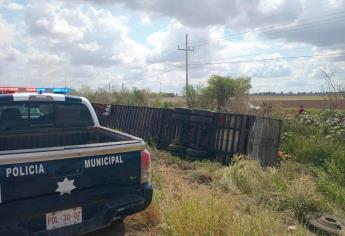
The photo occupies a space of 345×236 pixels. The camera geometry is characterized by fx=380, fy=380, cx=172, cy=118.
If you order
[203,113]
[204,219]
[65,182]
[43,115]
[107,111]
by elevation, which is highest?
[43,115]

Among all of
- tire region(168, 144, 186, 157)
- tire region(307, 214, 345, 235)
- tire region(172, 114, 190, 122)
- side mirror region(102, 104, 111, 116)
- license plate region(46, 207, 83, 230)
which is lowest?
tire region(168, 144, 186, 157)

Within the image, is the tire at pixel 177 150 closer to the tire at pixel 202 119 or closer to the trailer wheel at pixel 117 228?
the tire at pixel 202 119

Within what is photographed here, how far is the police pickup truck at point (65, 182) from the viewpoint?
3.60 meters

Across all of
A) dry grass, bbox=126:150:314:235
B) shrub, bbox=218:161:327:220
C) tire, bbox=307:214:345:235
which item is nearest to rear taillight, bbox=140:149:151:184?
dry grass, bbox=126:150:314:235

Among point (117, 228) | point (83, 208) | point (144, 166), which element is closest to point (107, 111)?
point (117, 228)

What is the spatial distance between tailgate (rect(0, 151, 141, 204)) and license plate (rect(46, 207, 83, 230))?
194 millimetres

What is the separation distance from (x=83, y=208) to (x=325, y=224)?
330 cm

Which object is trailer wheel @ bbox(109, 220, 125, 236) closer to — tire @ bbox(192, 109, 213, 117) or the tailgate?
the tailgate

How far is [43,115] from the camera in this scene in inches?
226

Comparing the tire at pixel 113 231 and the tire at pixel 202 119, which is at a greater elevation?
the tire at pixel 202 119

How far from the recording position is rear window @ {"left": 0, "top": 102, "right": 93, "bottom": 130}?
5336mm

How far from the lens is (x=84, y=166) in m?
4.03

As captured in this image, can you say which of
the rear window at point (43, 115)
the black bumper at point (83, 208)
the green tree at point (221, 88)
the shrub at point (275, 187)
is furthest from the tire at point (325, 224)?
the green tree at point (221, 88)

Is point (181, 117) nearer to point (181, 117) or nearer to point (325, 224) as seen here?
point (181, 117)
